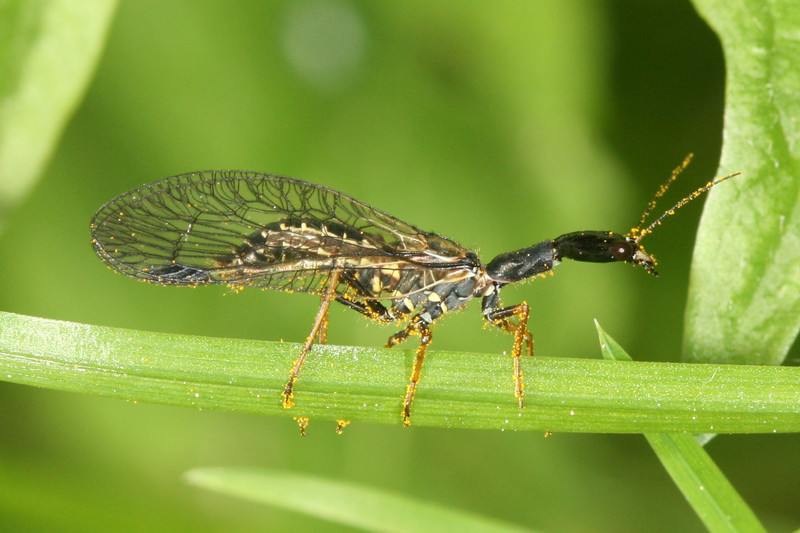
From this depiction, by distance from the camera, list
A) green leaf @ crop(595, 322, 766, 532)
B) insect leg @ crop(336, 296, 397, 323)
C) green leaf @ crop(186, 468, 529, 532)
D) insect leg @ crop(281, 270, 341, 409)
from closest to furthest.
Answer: green leaf @ crop(595, 322, 766, 532) → insect leg @ crop(281, 270, 341, 409) → green leaf @ crop(186, 468, 529, 532) → insect leg @ crop(336, 296, 397, 323)

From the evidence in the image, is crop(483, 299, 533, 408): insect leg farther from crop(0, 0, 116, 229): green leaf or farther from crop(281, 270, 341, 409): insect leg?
crop(0, 0, 116, 229): green leaf

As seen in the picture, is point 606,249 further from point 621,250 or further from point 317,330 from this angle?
point 317,330

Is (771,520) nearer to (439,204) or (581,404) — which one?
(581,404)

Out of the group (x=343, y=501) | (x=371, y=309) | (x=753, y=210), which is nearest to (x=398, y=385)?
(x=343, y=501)

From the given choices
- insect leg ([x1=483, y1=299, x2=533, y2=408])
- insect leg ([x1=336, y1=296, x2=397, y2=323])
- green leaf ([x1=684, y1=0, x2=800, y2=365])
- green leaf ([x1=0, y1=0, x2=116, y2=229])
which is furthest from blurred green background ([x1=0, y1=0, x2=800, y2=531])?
green leaf ([x1=684, y1=0, x2=800, y2=365])

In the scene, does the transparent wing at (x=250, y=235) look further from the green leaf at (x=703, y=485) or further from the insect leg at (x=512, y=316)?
the green leaf at (x=703, y=485)

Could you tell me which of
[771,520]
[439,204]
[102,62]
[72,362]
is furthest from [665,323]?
[102,62]
